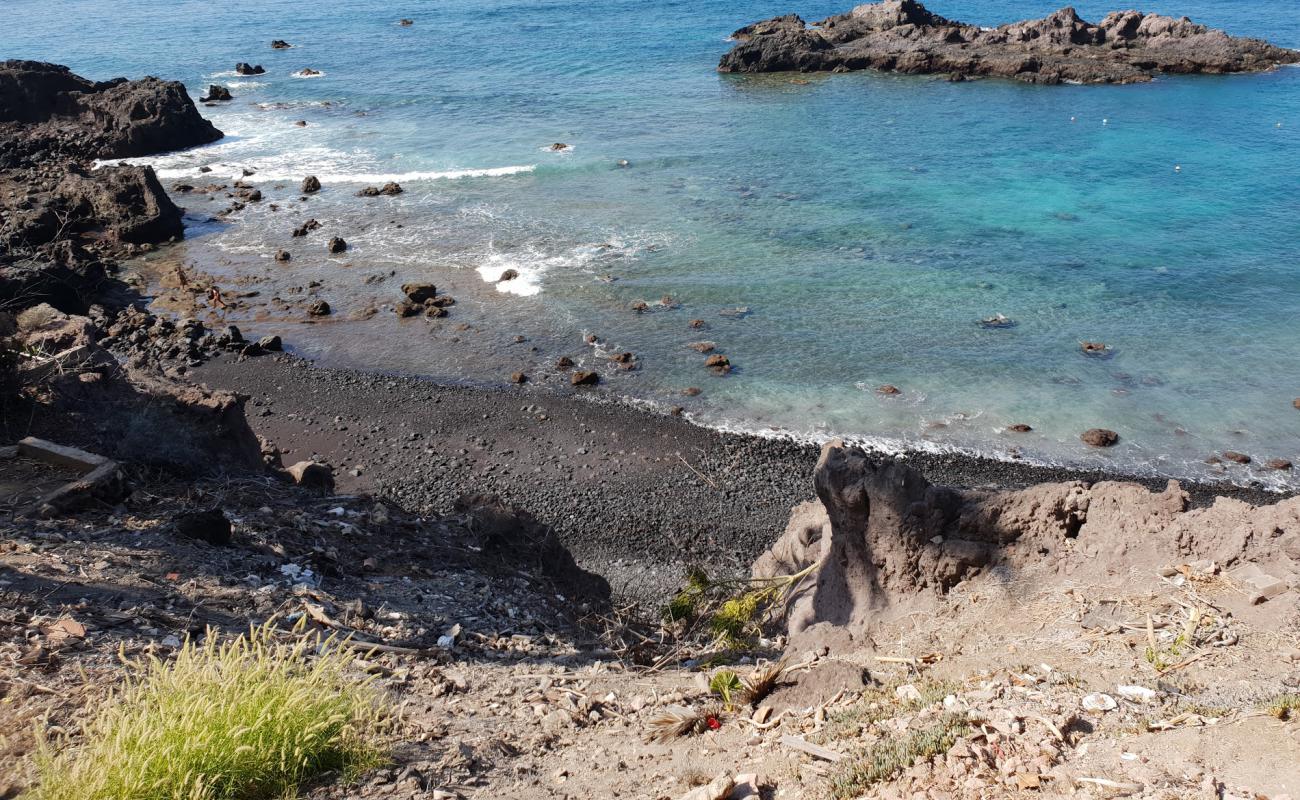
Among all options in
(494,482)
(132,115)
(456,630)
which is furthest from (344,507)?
(132,115)

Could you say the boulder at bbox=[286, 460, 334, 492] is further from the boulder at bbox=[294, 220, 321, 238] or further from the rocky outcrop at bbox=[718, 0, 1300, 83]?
the rocky outcrop at bbox=[718, 0, 1300, 83]

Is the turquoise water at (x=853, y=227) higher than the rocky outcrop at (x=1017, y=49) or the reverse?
the reverse

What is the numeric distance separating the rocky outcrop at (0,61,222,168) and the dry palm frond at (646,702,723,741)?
127 feet

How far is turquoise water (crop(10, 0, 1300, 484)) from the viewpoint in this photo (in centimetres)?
1895

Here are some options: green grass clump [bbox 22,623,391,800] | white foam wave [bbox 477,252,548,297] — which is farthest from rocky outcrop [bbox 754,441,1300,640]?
white foam wave [bbox 477,252,548,297]

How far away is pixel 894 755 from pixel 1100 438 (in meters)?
13.8

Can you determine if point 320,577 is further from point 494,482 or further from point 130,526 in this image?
point 494,482

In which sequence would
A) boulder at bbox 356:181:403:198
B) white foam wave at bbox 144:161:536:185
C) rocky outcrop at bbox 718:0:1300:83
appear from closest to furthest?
boulder at bbox 356:181:403:198 → white foam wave at bbox 144:161:536:185 → rocky outcrop at bbox 718:0:1300:83

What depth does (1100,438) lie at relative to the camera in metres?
17.1

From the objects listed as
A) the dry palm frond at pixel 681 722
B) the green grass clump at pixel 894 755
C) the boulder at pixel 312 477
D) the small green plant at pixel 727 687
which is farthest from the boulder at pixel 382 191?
the green grass clump at pixel 894 755

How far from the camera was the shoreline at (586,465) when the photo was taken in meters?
14.4

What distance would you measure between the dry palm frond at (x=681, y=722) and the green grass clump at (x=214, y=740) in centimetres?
190

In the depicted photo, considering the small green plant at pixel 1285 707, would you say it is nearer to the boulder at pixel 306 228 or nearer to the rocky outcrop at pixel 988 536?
the rocky outcrop at pixel 988 536

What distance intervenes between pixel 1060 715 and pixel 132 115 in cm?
4280
